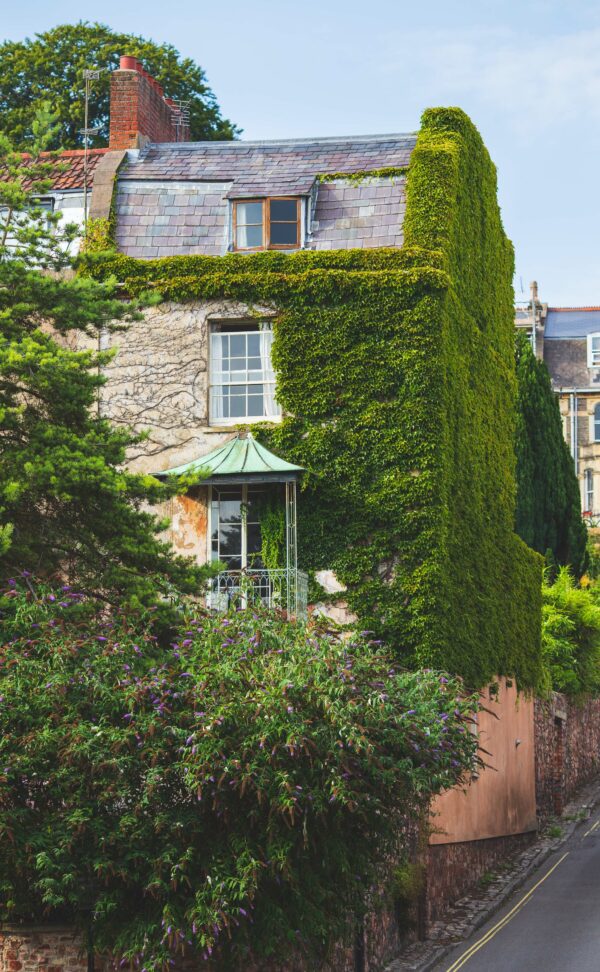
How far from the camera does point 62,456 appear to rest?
16578mm

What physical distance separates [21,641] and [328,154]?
1424cm

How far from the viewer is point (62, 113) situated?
129ft

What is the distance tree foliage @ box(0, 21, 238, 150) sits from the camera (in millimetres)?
40188

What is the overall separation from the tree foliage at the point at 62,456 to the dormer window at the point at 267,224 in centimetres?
673

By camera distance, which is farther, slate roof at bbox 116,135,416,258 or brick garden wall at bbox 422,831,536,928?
slate roof at bbox 116,135,416,258

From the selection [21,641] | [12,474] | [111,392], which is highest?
[111,392]

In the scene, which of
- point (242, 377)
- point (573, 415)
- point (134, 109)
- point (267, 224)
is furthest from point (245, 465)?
point (573, 415)

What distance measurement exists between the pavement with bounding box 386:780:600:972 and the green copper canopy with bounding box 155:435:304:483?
7431 mm

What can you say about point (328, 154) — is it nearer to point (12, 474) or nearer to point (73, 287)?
point (73, 287)

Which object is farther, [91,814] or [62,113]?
[62,113]

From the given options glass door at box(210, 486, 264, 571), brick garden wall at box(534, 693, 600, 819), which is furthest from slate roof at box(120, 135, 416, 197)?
brick garden wall at box(534, 693, 600, 819)

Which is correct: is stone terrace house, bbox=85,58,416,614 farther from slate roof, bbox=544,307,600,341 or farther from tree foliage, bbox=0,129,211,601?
slate roof, bbox=544,307,600,341

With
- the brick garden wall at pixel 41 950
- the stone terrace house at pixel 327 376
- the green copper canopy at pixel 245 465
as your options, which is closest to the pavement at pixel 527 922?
the stone terrace house at pixel 327 376

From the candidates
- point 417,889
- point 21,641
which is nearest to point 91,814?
point 21,641
